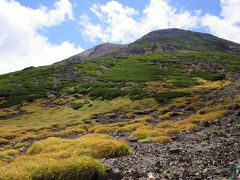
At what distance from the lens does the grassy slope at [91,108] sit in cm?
2293

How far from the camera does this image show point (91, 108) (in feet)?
289

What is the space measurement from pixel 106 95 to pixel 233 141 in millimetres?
75838

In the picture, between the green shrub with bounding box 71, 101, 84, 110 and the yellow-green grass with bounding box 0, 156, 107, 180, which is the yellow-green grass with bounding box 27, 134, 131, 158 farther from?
the green shrub with bounding box 71, 101, 84, 110

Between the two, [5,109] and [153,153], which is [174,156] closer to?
[153,153]

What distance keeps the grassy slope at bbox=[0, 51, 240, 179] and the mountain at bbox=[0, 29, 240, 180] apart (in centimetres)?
7

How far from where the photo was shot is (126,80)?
421 feet

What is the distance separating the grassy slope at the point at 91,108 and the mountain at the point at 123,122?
7 centimetres

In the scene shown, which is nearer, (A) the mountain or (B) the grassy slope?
(A) the mountain

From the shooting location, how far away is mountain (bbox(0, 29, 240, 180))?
57.7 ft

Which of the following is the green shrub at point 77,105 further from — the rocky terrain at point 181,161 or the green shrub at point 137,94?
the rocky terrain at point 181,161

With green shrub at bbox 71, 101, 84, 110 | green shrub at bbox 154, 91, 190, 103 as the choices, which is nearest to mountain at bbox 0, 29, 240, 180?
green shrub at bbox 154, 91, 190, 103

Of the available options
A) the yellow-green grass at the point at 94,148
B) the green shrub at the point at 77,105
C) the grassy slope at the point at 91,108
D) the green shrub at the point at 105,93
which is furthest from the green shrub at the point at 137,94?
the yellow-green grass at the point at 94,148

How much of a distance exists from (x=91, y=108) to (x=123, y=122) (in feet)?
102

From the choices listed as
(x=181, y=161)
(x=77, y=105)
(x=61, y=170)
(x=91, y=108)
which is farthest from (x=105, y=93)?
(x=61, y=170)
